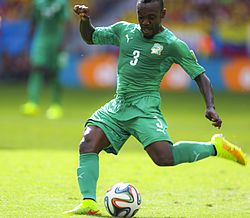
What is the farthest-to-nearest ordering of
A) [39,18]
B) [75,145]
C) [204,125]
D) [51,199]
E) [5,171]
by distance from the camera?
1. [39,18]
2. [204,125]
3. [75,145]
4. [5,171]
5. [51,199]

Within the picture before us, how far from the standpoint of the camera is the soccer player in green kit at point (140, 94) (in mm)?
7059

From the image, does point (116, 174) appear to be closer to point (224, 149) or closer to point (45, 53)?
point (224, 149)

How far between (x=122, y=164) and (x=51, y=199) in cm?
266

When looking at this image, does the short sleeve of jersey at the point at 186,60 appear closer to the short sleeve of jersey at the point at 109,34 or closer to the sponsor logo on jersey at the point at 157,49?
the sponsor logo on jersey at the point at 157,49

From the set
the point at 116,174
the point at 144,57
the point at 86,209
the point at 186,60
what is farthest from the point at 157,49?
the point at 116,174

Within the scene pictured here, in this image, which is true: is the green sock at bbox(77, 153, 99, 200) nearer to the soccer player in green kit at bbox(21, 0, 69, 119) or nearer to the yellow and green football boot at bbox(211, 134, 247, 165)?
the yellow and green football boot at bbox(211, 134, 247, 165)

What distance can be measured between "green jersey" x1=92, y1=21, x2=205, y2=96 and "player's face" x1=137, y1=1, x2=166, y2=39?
140mm

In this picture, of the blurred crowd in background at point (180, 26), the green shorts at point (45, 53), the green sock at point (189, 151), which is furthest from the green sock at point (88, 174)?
the blurred crowd in background at point (180, 26)

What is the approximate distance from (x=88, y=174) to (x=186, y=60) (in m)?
1.19

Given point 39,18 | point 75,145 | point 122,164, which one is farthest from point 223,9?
point 122,164

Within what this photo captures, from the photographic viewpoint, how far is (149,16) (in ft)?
23.1

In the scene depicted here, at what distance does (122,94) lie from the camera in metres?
7.39

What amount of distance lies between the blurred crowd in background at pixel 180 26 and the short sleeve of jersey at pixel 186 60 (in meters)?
16.0

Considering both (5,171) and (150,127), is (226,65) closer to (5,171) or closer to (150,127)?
(5,171)
